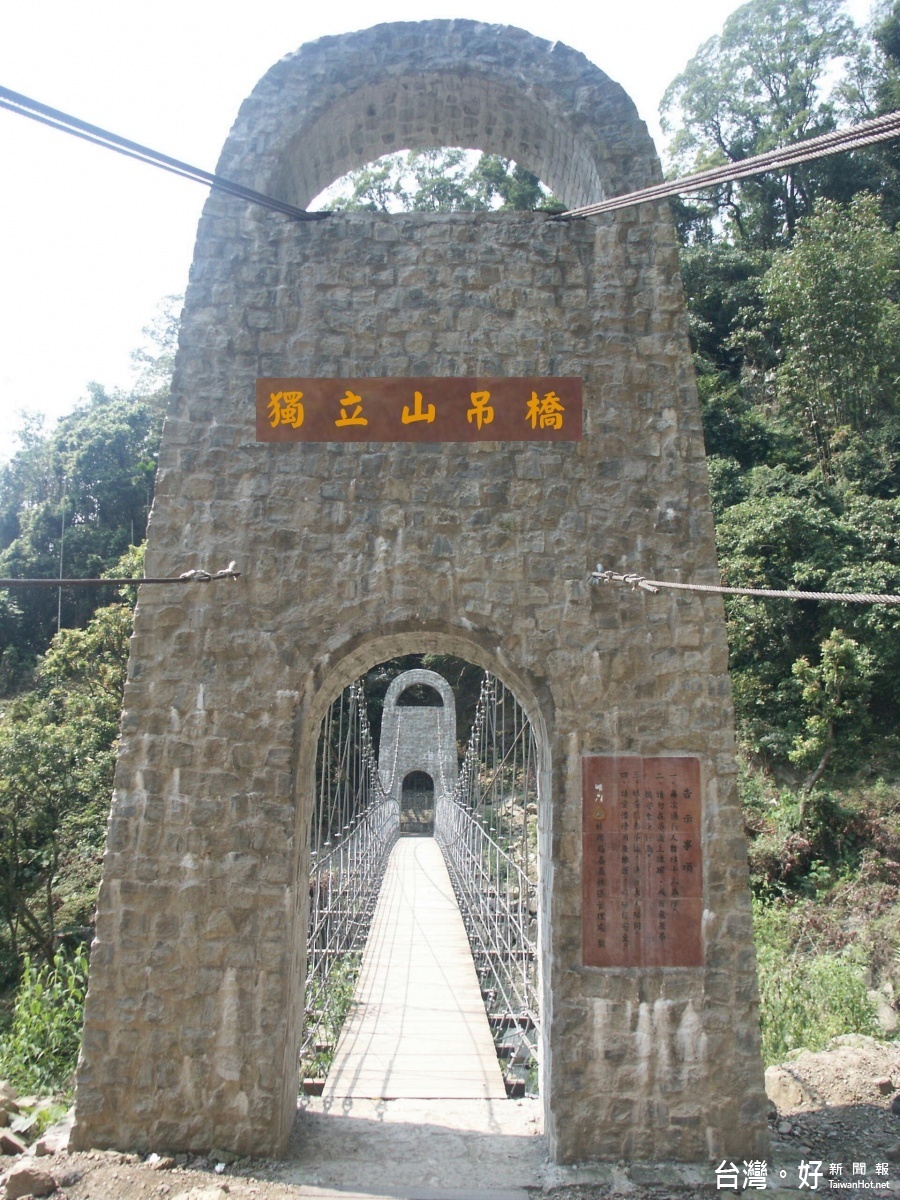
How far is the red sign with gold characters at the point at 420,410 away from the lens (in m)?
3.20

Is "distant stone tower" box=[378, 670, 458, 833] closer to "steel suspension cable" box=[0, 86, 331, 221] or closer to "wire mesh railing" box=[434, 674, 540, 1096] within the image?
"wire mesh railing" box=[434, 674, 540, 1096]

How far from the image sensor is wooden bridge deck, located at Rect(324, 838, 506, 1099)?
149 inches

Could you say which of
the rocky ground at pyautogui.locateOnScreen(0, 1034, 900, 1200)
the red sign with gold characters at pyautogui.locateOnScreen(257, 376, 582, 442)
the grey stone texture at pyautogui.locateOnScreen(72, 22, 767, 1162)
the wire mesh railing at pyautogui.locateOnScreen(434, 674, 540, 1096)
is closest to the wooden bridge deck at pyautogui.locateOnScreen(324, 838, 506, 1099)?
the wire mesh railing at pyautogui.locateOnScreen(434, 674, 540, 1096)

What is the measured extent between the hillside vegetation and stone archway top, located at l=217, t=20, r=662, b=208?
13.7 feet

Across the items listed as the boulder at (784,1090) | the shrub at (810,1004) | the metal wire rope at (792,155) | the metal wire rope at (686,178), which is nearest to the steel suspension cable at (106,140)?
the metal wire rope at (686,178)

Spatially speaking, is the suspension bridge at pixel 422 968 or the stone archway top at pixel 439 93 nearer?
the stone archway top at pixel 439 93

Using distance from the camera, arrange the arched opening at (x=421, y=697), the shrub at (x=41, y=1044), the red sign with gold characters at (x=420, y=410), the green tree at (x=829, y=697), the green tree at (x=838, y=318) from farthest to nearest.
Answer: the arched opening at (x=421, y=697)
the green tree at (x=838, y=318)
the green tree at (x=829, y=697)
the shrub at (x=41, y=1044)
the red sign with gold characters at (x=420, y=410)

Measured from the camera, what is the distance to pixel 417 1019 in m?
4.84

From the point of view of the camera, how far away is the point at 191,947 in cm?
290

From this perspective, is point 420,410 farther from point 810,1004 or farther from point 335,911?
point 335,911

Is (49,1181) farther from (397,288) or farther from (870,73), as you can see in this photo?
(870,73)

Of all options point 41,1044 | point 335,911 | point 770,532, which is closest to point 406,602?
point 41,1044

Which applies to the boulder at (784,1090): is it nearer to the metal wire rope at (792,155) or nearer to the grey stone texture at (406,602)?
the grey stone texture at (406,602)

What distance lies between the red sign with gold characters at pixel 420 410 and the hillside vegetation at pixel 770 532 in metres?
3.17
